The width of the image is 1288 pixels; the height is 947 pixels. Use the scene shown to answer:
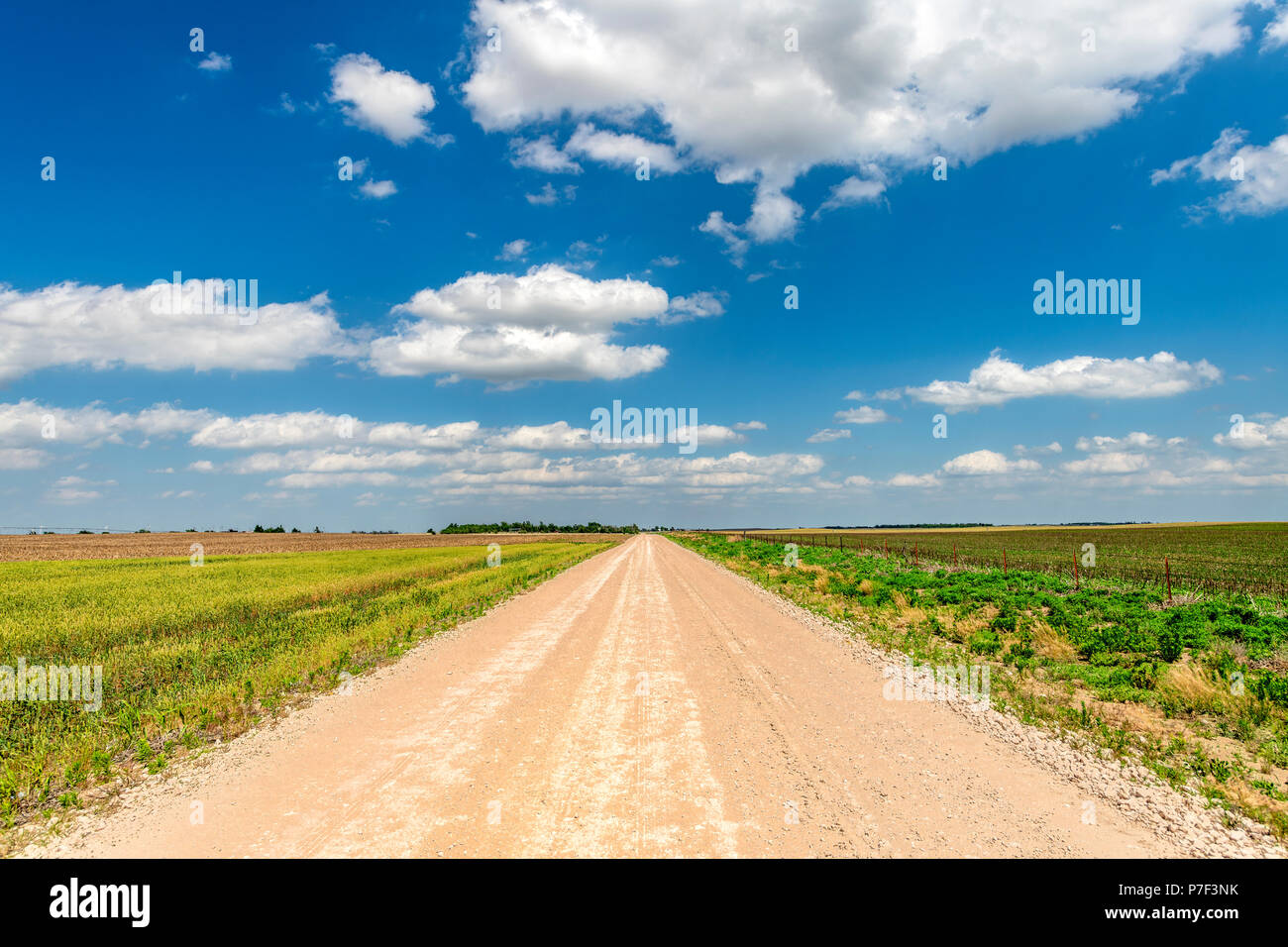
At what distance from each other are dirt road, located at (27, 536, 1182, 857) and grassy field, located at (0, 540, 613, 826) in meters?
1.06

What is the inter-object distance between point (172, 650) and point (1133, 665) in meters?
18.8

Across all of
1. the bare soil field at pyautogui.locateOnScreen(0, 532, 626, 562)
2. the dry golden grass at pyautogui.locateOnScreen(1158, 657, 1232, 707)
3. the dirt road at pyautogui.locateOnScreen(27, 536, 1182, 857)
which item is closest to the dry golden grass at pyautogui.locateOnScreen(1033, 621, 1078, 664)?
the dry golden grass at pyautogui.locateOnScreen(1158, 657, 1232, 707)

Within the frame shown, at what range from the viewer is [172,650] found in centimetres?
1262

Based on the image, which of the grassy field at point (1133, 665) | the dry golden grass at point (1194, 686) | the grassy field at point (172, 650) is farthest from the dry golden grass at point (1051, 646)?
the grassy field at point (172, 650)

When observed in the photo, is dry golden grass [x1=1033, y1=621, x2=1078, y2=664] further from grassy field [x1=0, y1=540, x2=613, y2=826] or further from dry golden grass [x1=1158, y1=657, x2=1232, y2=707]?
grassy field [x1=0, y1=540, x2=613, y2=826]

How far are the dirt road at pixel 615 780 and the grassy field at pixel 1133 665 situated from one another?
5.70 ft

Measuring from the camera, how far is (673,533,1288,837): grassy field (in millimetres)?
6934

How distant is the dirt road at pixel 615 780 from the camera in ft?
16.6

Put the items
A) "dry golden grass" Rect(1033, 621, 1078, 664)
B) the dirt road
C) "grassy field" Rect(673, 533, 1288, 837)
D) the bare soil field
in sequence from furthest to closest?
the bare soil field < "dry golden grass" Rect(1033, 621, 1078, 664) < "grassy field" Rect(673, 533, 1288, 837) < the dirt road

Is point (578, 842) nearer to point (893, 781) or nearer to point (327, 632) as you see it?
point (893, 781)

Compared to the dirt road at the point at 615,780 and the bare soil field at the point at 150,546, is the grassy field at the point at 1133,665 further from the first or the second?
the bare soil field at the point at 150,546

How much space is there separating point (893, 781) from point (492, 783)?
421 centimetres
